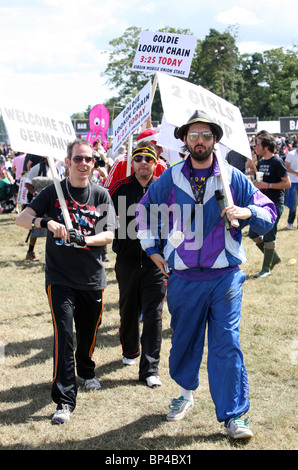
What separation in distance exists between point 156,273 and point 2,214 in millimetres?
12489

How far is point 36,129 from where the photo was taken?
431 centimetres

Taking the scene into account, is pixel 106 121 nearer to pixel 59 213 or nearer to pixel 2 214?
pixel 2 214

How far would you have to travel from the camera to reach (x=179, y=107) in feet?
12.6

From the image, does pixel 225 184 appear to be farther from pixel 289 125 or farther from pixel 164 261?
pixel 289 125

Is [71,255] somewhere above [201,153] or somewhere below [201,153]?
below

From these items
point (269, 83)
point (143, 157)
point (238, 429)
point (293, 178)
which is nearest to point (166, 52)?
point (143, 157)

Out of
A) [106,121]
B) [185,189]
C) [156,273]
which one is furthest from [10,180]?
[185,189]

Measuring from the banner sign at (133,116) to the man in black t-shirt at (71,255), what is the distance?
2261 mm

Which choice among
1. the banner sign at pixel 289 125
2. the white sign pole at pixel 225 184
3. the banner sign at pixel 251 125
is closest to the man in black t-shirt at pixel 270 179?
the white sign pole at pixel 225 184

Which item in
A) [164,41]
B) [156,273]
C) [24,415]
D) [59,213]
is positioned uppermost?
[164,41]

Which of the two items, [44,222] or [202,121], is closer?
[202,121]

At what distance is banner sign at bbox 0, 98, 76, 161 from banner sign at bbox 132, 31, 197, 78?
9.30 ft

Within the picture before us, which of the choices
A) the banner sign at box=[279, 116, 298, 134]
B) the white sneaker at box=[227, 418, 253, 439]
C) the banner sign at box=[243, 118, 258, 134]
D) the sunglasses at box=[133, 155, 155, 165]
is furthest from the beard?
the banner sign at box=[243, 118, 258, 134]

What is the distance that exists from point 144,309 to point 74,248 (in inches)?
40.2
